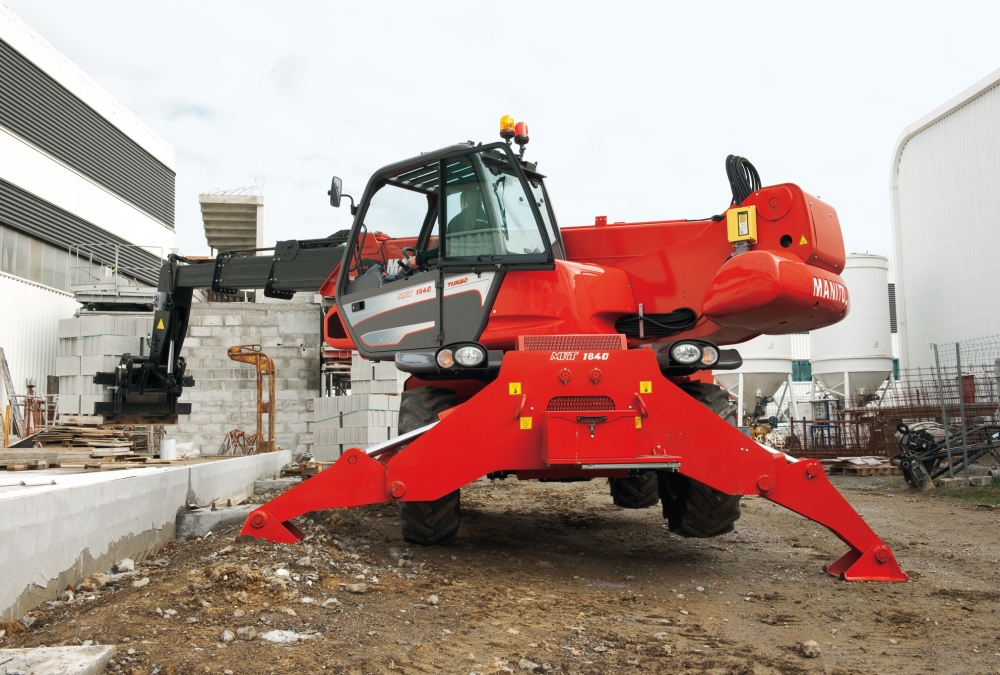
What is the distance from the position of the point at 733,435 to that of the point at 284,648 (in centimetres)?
306

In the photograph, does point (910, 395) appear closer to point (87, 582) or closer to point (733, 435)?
point (733, 435)

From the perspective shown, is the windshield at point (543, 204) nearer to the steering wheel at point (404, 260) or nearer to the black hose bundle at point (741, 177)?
the steering wheel at point (404, 260)

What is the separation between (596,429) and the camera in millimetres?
5340

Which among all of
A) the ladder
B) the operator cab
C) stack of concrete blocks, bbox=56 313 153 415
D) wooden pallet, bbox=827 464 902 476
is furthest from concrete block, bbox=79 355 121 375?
wooden pallet, bbox=827 464 902 476

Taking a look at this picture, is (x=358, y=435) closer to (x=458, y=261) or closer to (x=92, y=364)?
(x=92, y=364)

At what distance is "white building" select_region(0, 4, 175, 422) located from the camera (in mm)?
22047

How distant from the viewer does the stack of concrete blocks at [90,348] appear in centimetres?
1814

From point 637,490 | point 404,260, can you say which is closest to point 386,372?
point 637,490

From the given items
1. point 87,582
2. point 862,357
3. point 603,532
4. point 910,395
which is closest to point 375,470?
point 87,582

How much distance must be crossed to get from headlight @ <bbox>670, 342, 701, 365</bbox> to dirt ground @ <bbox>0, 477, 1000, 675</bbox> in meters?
1.53

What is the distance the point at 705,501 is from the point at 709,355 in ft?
3.80

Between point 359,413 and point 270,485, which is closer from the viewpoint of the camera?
point 270,485

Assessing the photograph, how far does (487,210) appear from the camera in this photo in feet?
21.5

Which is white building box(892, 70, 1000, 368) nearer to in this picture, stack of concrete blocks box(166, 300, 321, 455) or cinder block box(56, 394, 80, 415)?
stack of concrete blocks box(166, 300, 321, 455)
